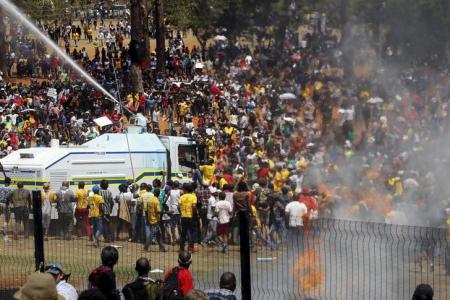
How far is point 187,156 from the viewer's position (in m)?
24.5

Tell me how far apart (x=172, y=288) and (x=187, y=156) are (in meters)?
15.3

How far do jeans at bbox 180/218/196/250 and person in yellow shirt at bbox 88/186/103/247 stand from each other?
2004mm

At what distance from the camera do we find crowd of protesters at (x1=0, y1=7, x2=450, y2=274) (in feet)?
65.0

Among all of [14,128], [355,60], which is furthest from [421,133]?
[14,128]

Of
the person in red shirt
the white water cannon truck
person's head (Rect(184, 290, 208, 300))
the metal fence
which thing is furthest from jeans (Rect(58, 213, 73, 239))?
person's head (Rect(184, 290, 208, 300))

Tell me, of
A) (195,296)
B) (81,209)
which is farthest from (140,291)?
(81,209)

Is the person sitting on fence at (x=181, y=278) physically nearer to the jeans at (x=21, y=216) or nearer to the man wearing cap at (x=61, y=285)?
the man wearing cap at (x=61, y=285)

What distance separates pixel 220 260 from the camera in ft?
52.2

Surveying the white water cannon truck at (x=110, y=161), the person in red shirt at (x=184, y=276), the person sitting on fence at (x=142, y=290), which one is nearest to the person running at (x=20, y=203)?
the white water cannon truck at (x=110, y=161)

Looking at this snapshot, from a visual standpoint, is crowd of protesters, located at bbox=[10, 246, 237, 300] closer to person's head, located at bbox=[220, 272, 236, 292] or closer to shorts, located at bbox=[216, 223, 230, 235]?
person's head, located at bbox=[220, 272, 236, 292]

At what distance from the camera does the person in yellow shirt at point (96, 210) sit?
20.4 m

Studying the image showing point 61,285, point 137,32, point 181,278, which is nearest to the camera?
point 61,285

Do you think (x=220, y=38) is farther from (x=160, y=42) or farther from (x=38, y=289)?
(x=38, y=289)

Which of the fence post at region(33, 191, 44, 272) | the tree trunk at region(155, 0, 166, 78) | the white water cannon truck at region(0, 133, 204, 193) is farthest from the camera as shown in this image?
the tree trunk at region(155, 0, 166, 78)
